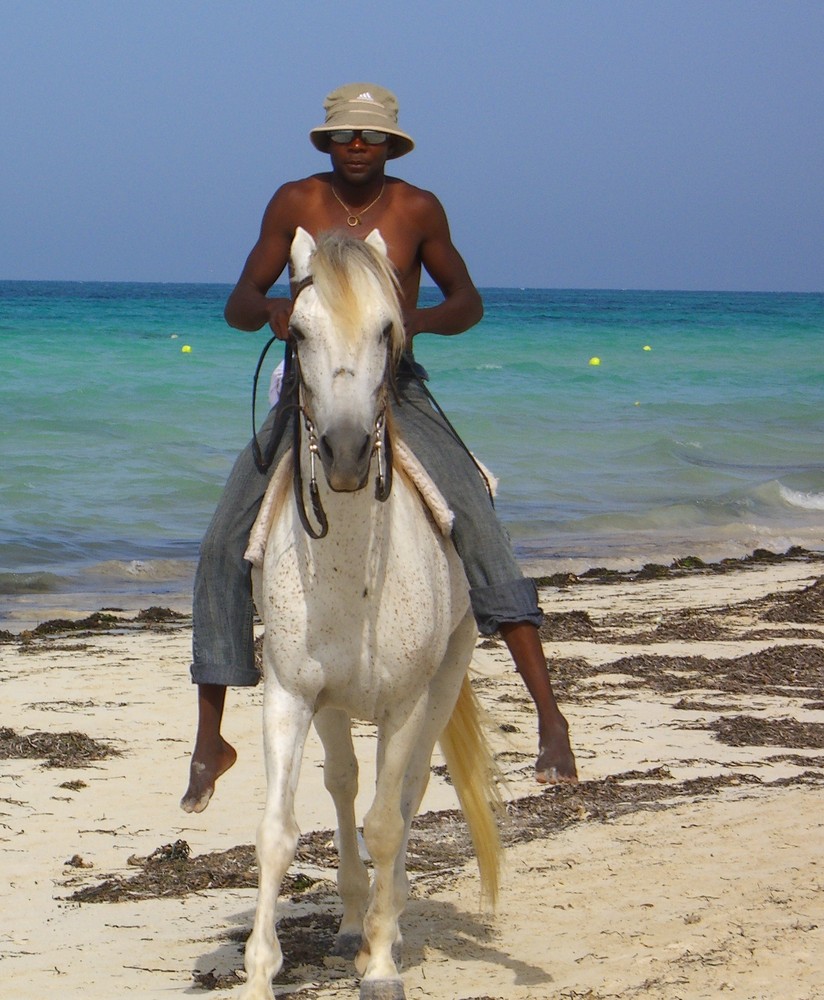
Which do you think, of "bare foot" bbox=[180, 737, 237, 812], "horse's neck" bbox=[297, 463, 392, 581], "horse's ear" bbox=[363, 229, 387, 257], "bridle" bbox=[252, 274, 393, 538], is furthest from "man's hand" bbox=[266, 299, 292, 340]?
"bare foot" bbox=[180, 737, 237, 812]

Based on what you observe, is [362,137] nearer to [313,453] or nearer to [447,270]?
[447,270]

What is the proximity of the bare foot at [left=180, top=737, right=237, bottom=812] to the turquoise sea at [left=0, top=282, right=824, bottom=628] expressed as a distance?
25.8ft

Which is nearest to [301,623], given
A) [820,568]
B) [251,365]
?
[820,568]

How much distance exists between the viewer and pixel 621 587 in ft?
40.8

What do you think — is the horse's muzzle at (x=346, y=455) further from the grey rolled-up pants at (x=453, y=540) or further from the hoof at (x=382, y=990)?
the hoof at (x=382, y=990)

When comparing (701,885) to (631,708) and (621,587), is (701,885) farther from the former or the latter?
(621,587)

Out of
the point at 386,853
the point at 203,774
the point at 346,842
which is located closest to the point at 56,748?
the point at 346,842

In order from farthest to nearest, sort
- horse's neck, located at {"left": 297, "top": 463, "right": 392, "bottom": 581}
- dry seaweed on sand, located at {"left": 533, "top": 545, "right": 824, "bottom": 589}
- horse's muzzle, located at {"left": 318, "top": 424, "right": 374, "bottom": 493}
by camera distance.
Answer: dry seaweed on sand, located at {"left": 533, "top": 545, "right": 824, "bottom": 589}
horse's neck, located at {"left": 297, "top": 463, "right": 392, "bottom": 581}
horse's muzzle, located at {"left": 318, "top": 424, "right": 374, "bottom": 493}

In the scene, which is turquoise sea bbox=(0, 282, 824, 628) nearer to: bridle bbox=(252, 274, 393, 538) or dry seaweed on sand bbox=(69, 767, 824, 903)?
dry seaweed on sand bbox=(69, 767, 824, 903)

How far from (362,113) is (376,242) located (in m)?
0.59

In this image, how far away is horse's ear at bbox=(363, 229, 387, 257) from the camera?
12.8 feet

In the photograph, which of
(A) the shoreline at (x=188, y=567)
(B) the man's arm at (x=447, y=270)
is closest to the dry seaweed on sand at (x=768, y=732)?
(B) the man's arm at (x=447, y=270)

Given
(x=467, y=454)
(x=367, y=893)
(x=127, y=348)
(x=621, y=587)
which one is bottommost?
(x=127, y=348)

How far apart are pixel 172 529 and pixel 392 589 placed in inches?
473
